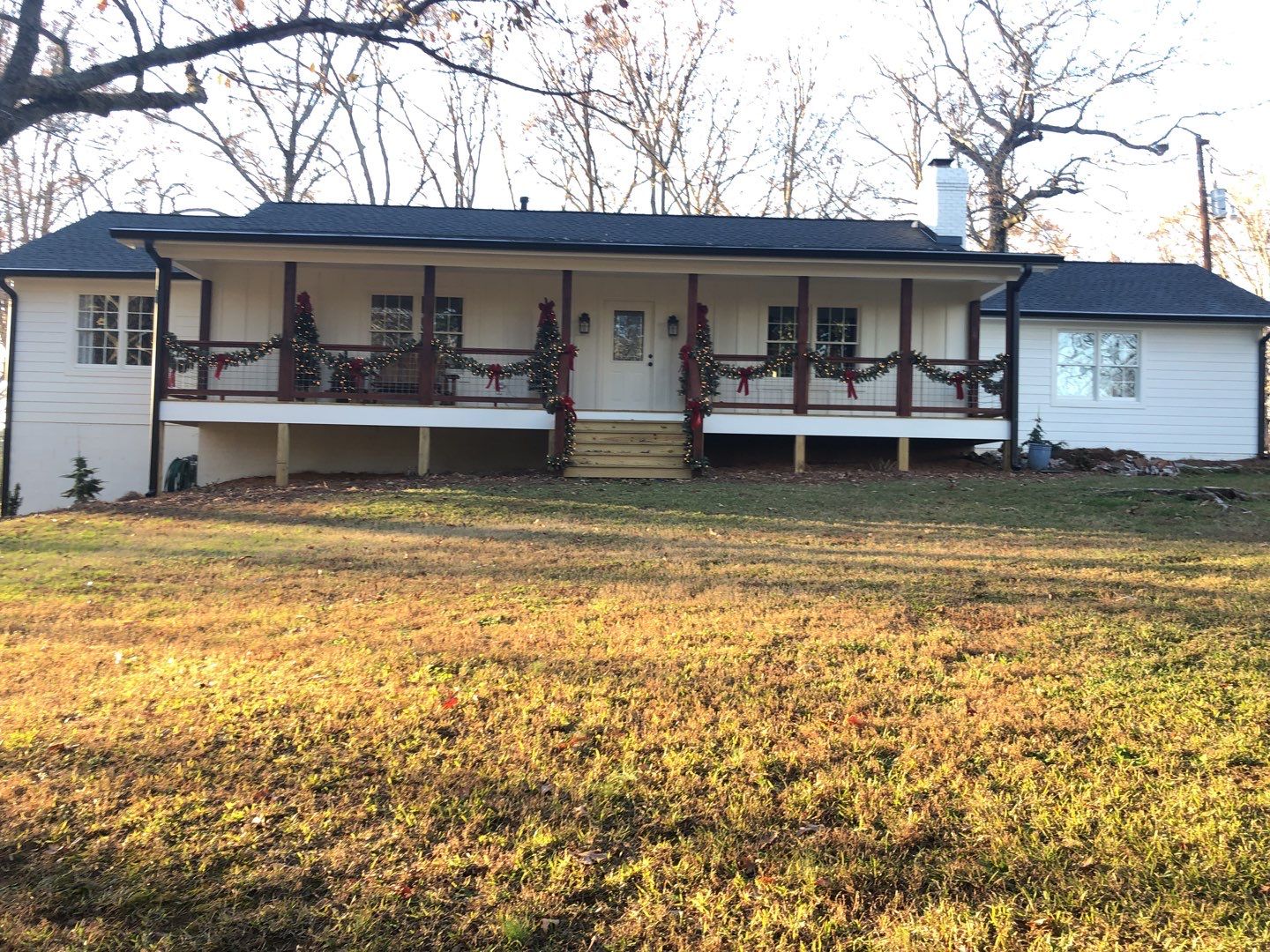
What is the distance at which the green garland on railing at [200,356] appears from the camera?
1374cm

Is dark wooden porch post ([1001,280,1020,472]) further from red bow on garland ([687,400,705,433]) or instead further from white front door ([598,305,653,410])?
white front door ([598,305,653,410])

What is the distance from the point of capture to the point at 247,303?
50.7 ft

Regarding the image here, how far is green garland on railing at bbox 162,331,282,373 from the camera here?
13742 mm

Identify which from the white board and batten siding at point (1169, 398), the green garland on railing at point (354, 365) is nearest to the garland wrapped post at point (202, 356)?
the green garland on railing at point (354, 365)

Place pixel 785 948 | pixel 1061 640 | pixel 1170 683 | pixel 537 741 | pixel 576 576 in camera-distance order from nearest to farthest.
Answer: pixel 785 948, pixel 537 741, pixel 1170 683, pixel 1061 640, pixel 576 576

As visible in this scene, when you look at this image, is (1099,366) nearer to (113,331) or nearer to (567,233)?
(567,233)

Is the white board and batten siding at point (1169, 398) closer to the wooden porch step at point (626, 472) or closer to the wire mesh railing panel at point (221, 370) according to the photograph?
the wooden porch step at point (626, 472)

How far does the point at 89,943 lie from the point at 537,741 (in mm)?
1705

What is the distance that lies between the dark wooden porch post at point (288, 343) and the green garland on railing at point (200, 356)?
0.45 ft

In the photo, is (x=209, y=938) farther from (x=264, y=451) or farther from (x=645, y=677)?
(x=264, y=451)

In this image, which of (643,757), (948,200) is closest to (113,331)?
(948,200)

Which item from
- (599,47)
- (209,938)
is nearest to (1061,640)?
(209,938)

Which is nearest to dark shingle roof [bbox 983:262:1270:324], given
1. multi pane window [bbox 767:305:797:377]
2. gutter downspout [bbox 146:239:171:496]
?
multi pane window [bbox 767:305:797:377]

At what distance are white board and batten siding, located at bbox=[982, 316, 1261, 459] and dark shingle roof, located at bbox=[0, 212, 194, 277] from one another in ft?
51.2
